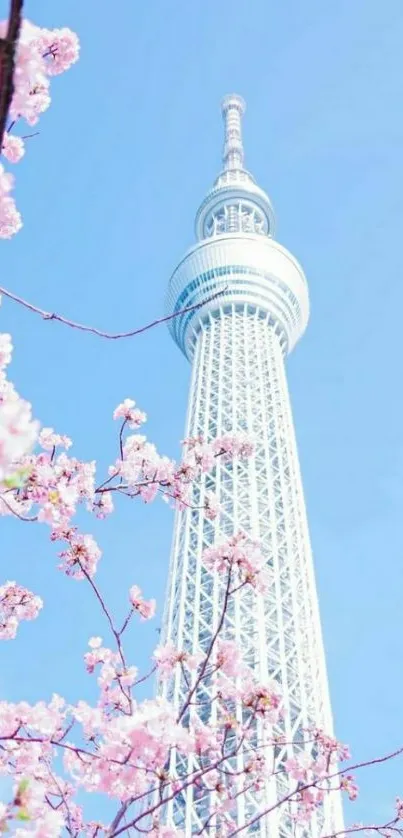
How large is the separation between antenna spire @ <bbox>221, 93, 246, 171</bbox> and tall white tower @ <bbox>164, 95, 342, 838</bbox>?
150 millimetres

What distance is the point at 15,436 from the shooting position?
1607 millimetres

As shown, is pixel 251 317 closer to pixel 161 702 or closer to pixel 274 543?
pixel 274 543

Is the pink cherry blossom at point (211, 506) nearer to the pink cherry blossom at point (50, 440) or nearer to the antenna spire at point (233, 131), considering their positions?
the pink cherry blossom at point (50, 440)

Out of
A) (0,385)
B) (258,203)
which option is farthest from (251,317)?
(0,385)

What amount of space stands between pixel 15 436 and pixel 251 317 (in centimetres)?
4295

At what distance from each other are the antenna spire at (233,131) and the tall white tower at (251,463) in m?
0.15

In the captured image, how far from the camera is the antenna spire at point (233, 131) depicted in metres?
52.8

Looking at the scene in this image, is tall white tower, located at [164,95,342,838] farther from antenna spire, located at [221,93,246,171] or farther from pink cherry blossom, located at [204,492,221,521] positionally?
pink cherry blossom, located at [204,492,221,521]

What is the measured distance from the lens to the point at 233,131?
54875mm

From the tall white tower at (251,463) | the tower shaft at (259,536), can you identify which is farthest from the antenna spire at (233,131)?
the tower shaft at (259,536)

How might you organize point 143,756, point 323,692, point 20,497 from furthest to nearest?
point 323,692 < point 20,497 < point 143,756

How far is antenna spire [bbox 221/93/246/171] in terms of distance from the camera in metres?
52.8

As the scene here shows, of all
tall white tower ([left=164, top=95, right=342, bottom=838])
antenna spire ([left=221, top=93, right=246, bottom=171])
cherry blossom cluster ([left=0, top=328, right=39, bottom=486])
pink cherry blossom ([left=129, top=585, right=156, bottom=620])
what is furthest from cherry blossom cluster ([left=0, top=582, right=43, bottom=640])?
antenna spire ([left=221, top=93, right=246, bottom=171])

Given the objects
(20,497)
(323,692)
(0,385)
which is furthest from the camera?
(323,692)
